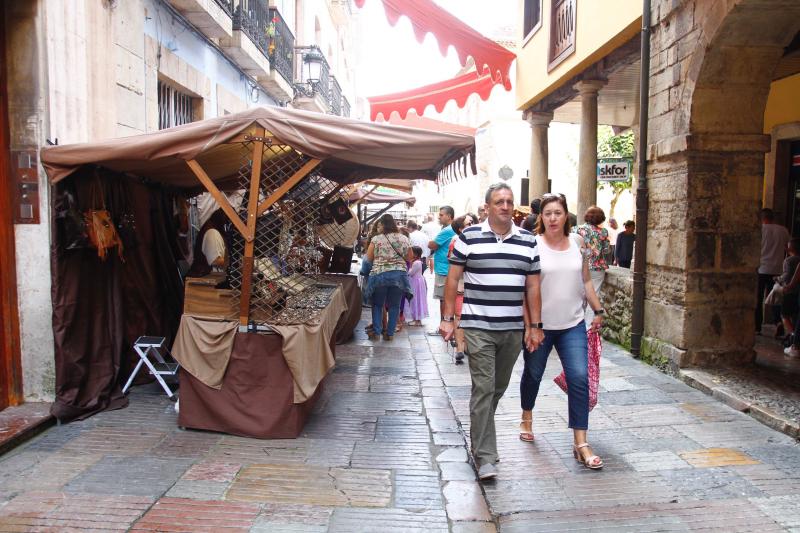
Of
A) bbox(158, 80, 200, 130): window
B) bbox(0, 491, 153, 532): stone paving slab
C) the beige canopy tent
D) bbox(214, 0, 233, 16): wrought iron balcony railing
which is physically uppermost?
bbox(214, 0, 233, 16): wrought iron balcony railing

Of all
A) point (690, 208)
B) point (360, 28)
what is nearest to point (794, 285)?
point (690, 208)

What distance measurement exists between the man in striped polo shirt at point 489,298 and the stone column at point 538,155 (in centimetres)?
972

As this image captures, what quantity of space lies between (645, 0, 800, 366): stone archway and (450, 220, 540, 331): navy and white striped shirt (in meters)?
3.14

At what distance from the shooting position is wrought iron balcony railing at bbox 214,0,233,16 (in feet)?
31.2

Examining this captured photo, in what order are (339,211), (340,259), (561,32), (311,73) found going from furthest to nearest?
(311,73)
(561,32)
(340,259)
(339,211)

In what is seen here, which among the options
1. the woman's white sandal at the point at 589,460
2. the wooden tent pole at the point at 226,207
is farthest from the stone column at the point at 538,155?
the woman's white sandal at the point at 589,460

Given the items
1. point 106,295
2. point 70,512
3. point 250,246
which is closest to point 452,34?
point 250,246

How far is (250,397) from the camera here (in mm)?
4844

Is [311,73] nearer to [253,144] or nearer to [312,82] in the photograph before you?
[312,82]

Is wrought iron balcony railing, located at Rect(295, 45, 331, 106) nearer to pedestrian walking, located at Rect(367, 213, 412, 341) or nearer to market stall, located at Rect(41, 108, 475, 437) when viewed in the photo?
pedestrian walking, located at Rect(367, 213, 412, 341)

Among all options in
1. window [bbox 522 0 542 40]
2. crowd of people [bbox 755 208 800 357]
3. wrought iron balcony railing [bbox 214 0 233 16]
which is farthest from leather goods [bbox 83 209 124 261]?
window [bbox 522 0 542 40]

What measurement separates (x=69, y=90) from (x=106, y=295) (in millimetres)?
1733

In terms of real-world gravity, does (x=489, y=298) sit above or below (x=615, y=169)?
below

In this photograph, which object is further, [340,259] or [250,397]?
[340,259]
